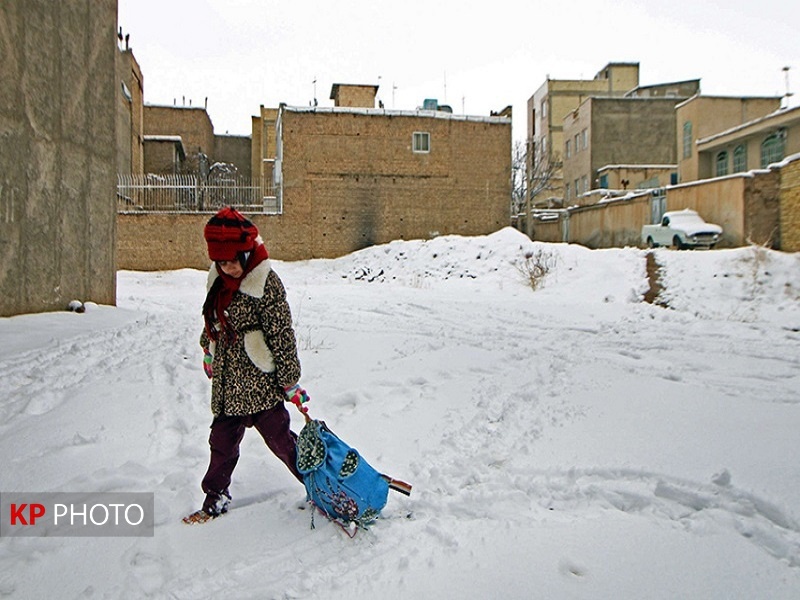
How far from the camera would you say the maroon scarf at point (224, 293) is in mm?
3201

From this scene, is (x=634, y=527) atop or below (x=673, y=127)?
below

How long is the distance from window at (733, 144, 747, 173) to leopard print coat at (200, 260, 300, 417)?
30.2 metres

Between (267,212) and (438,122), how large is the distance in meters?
8.24

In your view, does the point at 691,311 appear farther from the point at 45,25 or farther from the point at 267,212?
the point at 267,212

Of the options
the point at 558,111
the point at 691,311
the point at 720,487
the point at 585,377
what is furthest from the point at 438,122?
the point at 558,111

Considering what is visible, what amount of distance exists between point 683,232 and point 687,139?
15543mm

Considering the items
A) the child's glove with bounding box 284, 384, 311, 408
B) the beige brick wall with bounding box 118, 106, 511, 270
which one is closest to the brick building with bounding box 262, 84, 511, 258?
the beige brick wall with bounding box 118, 106, 511, 270

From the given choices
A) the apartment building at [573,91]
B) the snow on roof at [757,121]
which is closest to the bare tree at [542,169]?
the apartment building at [573,91]

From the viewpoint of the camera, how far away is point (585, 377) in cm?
610

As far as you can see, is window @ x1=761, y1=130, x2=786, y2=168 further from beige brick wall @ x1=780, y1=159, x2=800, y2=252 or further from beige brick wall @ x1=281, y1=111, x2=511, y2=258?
beige brick wall @ x1=780, y1=159, x2=800, y2=252

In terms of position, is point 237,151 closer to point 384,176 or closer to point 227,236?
point 384,176

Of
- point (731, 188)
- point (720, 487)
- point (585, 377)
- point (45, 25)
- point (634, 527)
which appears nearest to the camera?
point (634, 527)

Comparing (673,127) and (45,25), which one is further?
(673,127)

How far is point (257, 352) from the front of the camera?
320 cm
